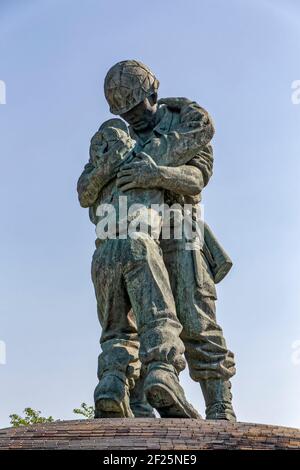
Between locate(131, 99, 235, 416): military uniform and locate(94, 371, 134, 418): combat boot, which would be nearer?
locate(94, 371, 134, 418): combat boot

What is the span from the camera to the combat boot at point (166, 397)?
374 inches

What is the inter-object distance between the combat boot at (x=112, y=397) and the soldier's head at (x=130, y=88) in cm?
295

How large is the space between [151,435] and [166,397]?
1.11 metres

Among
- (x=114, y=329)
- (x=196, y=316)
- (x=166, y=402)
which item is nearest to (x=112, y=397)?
(x=166, y=402)

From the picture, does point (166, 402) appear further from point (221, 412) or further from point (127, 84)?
point (127, 84)

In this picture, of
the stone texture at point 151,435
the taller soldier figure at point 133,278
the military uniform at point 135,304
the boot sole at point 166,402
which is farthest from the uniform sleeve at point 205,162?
the stone texture at point 151,435

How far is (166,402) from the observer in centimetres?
951

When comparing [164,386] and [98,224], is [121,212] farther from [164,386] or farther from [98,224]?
[164,386]

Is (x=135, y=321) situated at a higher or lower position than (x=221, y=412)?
higher

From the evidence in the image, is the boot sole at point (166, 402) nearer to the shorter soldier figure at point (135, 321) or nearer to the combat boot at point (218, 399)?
the shorter soldier figure at point (135, 321)

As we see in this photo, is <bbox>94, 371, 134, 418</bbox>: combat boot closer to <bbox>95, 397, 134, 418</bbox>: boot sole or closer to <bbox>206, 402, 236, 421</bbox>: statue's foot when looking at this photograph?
<bbox>95, 397, 134, 418</bbox>: boot sole

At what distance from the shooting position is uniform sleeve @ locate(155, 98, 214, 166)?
11172mm

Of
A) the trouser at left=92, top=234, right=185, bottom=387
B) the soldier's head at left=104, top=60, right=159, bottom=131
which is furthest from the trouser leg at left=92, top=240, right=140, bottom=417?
the soldier's head at left=104, top=60, right=159, bottom=131

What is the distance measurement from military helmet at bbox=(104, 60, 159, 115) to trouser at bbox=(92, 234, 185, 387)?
5.13ft
